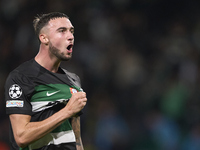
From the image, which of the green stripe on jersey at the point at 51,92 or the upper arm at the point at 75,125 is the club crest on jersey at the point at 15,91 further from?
the upper arm at the point at 75,125

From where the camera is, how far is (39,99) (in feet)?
8.81

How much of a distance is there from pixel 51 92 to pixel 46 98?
69mm

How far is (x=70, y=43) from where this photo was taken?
2918 mm

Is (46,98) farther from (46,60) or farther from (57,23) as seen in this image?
(57,23)

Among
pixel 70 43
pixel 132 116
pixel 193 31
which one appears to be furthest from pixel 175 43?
pixel 70 43

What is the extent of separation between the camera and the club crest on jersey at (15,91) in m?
2.61

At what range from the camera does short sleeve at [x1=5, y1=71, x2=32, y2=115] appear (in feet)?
8.46

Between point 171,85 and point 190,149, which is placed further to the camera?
point 171,85

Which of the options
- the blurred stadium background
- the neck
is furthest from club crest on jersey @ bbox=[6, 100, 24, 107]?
the blurred stadium background

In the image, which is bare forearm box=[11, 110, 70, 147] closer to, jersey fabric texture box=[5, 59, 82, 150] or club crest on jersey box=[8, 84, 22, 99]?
jersey fabric texture box=[5, 59, 82, 150]

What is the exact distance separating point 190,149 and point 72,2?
3738 mm

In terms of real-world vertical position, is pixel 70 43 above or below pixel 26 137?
above

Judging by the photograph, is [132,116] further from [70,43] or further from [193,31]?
[70,43]

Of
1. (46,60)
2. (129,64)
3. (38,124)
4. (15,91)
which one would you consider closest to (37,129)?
(38,124)
